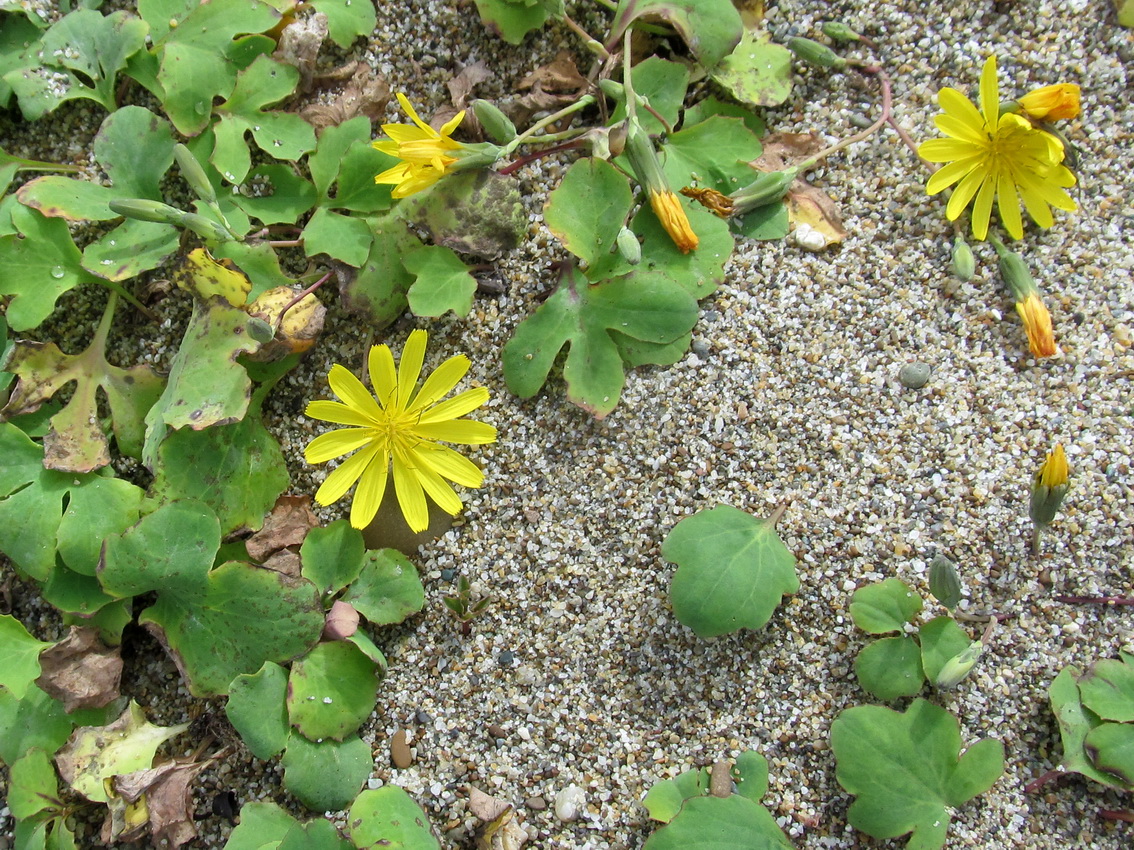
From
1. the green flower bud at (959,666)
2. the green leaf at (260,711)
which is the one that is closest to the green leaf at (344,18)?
the green leaf at (260,711)

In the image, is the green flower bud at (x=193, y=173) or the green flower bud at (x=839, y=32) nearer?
the green flower bud at (x=193, y=173)

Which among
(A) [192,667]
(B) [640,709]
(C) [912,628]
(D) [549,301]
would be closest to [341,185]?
(D) [549,301]

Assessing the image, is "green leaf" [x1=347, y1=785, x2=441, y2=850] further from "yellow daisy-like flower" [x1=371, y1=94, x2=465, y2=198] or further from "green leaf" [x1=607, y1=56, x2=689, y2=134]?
"green leaf" [x1=607, y1=56, x2=689, y2=134]

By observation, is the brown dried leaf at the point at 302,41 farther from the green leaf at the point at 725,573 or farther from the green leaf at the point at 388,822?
the green leaf at the point at 388,822

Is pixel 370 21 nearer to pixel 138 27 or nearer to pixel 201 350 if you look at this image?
pixel 138 27

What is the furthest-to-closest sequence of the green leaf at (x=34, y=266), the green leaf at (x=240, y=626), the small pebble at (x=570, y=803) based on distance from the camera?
the green leaf at (x=34, y=266) < the green leaf at (x=240, y=626) < the small pebble at (x=570, y=803)

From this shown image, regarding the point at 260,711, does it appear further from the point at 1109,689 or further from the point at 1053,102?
the point at 1053,102

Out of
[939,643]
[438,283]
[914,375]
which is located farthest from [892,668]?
[438,283]

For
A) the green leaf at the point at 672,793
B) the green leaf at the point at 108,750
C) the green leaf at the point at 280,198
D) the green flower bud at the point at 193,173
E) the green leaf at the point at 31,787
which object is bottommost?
the green leaf at the point at 31,787
